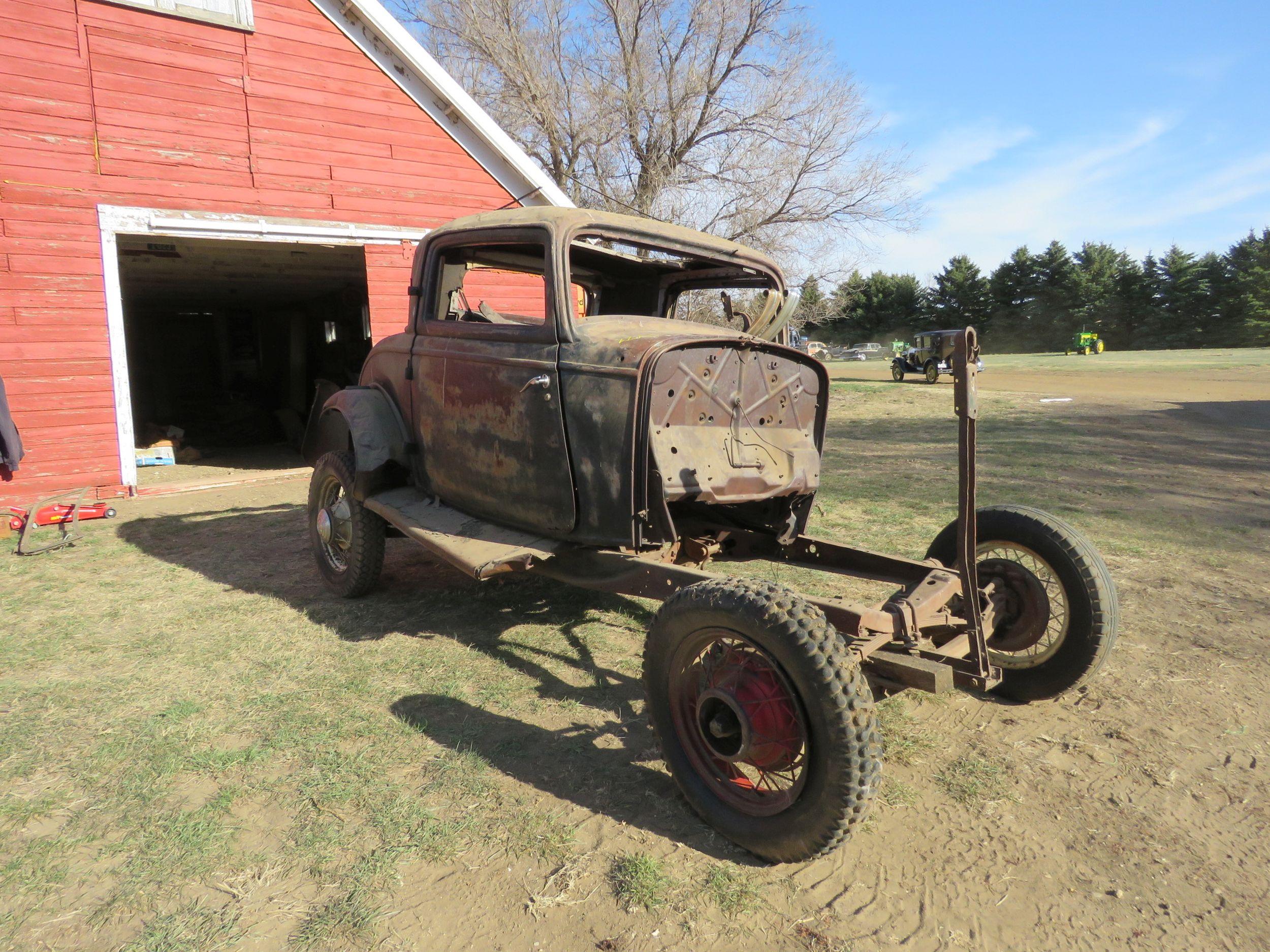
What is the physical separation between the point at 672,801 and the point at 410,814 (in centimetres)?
91

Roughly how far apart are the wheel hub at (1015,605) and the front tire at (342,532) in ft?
11.1

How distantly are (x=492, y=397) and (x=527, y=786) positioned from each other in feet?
6.12

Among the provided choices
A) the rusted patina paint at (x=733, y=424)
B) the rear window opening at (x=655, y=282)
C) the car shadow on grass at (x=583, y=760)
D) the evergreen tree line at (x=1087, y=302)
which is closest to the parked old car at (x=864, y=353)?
the evergreen tree line at (x=1087, y=302)

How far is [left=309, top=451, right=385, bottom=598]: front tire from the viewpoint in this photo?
4.54 meters

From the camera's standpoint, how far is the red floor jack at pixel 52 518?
6.00m

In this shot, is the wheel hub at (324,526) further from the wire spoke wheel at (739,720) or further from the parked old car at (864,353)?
the parked old car at (864,353)

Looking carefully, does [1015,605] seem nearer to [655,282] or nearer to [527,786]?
[527,786]

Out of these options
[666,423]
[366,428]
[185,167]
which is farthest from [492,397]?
[185,167]

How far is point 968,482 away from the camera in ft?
8.50

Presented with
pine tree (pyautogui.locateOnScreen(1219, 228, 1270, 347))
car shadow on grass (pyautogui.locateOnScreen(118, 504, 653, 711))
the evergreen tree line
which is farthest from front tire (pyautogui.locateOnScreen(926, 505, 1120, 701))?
pine tree (pyautogui.locateOnScreen(1219, 228, 1270, 347))

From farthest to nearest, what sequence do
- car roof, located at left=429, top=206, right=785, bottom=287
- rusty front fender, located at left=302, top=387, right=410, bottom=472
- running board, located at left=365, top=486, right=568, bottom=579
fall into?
rusty front fender, located at left=302, top=387, right=410, bottom=472
car roof, located at left=429, top=206, right=785, bottom=287
running board, located at left=365, top=486, right=568, bottom=579

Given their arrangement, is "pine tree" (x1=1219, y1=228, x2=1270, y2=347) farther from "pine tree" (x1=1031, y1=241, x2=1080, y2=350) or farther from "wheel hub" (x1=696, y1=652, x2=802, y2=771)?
A: "wheel hub" (x1=696, y1=652, x2=802, y2=771)

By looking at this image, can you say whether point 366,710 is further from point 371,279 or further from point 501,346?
point 371,279

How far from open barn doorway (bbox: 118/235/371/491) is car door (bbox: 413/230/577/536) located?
17.8 ft
